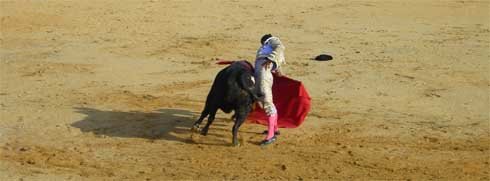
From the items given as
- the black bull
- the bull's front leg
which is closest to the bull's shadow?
the bull's front leg

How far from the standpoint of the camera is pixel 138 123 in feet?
31.7

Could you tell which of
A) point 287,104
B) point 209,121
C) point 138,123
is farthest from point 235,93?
point 138,123

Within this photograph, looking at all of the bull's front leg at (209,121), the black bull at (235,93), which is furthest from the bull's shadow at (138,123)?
the black bull at (235,93)

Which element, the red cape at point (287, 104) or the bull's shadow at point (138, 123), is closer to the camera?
the bull's shadow at point (138, 123)

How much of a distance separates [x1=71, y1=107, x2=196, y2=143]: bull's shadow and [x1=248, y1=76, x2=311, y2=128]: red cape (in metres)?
0.87

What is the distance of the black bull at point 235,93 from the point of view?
8570mm

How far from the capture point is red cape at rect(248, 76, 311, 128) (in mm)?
9445

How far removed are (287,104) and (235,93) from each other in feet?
3.72

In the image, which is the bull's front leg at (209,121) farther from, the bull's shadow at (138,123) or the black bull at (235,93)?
the bull's shadow at (138,123)

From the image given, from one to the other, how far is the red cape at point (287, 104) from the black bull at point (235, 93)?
0.72 metres

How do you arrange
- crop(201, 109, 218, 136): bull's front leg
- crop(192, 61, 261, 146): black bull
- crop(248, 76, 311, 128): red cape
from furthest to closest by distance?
1. crop(248, 76, 311, 128): red cape
2. crop(201, 109, 218, 136): bull's front leg
3. crop(192, 61, 261, 146): black bull

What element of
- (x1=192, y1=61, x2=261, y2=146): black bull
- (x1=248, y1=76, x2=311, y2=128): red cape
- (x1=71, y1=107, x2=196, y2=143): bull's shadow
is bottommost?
(x1=71, y1=107, x2=196, y2=143): bull's shadow

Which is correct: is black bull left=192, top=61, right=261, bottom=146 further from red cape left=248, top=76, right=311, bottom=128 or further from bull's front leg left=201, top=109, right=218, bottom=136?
red cape left=248, top=76, right=311, bottom=128

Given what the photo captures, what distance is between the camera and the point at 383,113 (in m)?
10.3
